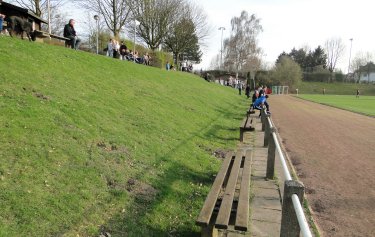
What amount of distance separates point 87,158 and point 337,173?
5.76m

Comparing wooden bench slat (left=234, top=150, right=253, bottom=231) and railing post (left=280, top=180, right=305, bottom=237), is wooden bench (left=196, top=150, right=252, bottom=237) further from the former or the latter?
railing post (left=280, top=180, right=305, bottom=237)

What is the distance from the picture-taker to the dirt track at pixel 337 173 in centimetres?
555

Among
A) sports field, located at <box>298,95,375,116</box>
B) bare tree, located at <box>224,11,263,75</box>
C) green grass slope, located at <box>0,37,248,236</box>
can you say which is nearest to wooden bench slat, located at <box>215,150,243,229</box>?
green grass slope, located at <box>0,37,248,236</box>

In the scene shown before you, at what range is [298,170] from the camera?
8.42 metres

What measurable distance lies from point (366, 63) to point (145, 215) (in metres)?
121

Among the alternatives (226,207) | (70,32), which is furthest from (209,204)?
(70,32)

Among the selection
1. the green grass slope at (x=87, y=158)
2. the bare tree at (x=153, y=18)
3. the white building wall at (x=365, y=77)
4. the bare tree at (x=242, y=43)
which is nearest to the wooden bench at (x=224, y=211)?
the green grass slope at (x=87, y=158)

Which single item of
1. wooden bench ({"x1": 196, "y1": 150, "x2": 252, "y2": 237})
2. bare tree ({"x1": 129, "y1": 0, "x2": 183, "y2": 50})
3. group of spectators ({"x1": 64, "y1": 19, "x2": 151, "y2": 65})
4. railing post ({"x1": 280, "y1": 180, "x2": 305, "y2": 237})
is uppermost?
bare tree ({"x1": 129, "y1": 0, "x2": 183, "y2": 50})

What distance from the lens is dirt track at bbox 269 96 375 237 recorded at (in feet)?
18.2

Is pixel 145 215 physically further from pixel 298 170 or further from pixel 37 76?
pixel 37 76

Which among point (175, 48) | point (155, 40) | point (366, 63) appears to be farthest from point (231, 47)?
point (366, 63)

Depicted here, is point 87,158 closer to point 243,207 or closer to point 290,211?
point 243,207

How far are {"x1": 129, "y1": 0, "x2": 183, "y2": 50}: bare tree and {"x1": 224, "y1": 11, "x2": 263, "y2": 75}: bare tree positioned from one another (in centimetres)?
2894

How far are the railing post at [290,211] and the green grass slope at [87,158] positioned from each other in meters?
1.66
